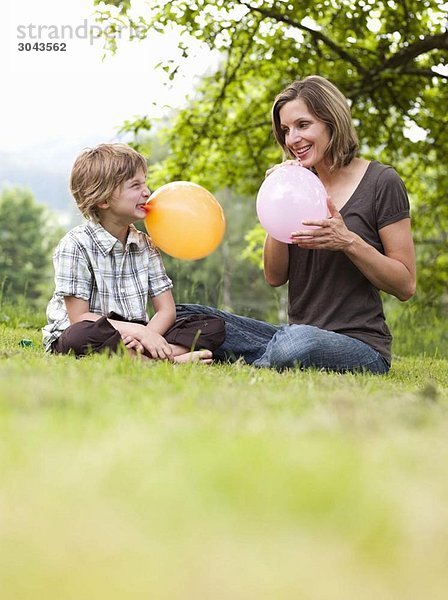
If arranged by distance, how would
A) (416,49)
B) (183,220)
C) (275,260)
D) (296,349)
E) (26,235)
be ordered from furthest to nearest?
(26,235) < (416,49) < (275,260) < (183,220) < (296,349)

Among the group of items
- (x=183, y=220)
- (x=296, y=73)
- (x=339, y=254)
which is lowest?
(x=339, y=254)

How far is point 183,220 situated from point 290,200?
0.64 meters

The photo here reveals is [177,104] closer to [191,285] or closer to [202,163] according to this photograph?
[202,163]

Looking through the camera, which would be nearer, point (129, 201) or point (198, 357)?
point (198, 357)

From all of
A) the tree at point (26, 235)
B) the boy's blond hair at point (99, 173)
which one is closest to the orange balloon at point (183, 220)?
the boy's blond hair at point (99, 173)

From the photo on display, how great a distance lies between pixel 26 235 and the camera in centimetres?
3769

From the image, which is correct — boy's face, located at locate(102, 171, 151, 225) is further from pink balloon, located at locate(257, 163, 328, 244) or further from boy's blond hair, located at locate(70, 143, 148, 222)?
pink balloon, located at locate(257, 163, 328, 244)

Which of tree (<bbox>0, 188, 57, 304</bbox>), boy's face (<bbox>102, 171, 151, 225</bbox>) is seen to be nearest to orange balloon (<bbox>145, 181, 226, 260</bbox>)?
boy's face (<bbox>102, 171, 151, 225</bbox>)

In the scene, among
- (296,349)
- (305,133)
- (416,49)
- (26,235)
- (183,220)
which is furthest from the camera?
(26,235)

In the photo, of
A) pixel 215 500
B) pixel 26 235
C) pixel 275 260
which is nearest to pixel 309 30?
pixel 275 260

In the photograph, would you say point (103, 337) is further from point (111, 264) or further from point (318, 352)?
point (318, 352)

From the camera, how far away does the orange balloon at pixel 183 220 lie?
3.75 metres

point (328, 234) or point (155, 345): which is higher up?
point (328, 234)

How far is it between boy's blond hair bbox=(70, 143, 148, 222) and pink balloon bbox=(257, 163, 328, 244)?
28.4 inches
